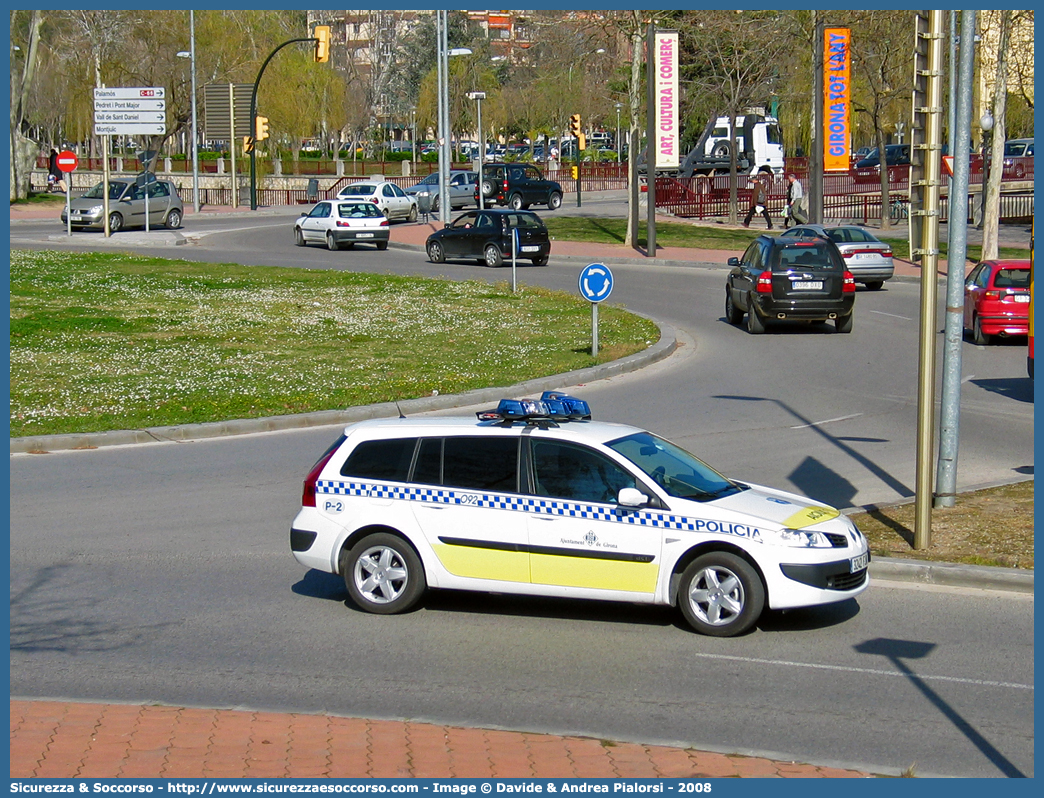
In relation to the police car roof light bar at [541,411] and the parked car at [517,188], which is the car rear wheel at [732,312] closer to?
the police car roof light bar at [541,411]

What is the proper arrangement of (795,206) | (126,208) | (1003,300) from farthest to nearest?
(126,208)
(795,206)
(1003,300)

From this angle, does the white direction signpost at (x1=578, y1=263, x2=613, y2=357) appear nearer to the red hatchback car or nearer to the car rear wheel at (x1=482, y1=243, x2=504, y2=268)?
the red hatchback car

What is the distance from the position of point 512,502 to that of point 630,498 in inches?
33.5

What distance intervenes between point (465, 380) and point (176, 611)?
30.0 ft

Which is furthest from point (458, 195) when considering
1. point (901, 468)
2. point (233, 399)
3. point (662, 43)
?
point (901, 468)

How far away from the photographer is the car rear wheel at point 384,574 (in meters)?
8.39

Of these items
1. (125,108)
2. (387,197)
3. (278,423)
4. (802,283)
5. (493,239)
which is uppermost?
(125,108)

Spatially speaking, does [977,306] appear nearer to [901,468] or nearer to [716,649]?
[901,468]

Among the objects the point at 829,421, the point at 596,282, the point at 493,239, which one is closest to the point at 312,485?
the point at 829,421

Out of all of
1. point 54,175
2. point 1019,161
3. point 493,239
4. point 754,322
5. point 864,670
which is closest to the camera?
point 864,670

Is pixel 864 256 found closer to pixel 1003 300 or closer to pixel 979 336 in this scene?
pixel 979 336

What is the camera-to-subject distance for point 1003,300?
21.5 metres

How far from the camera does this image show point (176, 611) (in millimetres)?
8375

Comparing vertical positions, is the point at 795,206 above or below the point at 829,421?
above
